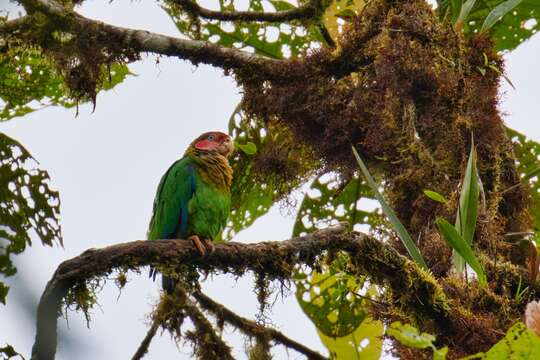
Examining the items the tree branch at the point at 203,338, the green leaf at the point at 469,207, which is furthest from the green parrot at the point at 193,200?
the green leaf at the point at 469,207

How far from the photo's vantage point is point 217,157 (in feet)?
14.8

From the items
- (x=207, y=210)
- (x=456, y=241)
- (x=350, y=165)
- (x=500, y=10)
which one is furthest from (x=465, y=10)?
(x=207, y=210)

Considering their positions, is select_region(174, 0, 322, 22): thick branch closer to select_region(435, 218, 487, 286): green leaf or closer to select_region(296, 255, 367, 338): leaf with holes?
select_region(296, 255, 367, 338): leaf with holes

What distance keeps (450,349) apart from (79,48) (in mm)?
2465

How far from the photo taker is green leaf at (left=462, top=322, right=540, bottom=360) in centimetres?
125

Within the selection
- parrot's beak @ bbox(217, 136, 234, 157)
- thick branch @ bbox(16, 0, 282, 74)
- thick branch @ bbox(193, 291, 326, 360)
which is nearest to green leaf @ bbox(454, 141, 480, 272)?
thick branch @ bbox(193, 291, 326, 360)

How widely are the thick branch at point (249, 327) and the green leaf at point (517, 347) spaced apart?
8.93 ft

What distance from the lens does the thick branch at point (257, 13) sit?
4254 mm

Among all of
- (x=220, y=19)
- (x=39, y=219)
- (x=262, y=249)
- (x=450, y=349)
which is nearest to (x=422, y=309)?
(x=450, y=349)

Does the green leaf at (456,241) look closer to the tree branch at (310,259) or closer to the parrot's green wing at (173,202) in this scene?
the tree branch at (310,259)

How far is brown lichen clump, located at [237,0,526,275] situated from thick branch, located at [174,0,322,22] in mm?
336

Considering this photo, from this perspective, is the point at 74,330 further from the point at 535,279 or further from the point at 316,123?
the point at 316,123

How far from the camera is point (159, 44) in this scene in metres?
4.00

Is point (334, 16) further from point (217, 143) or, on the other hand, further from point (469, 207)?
point (469, 207)
